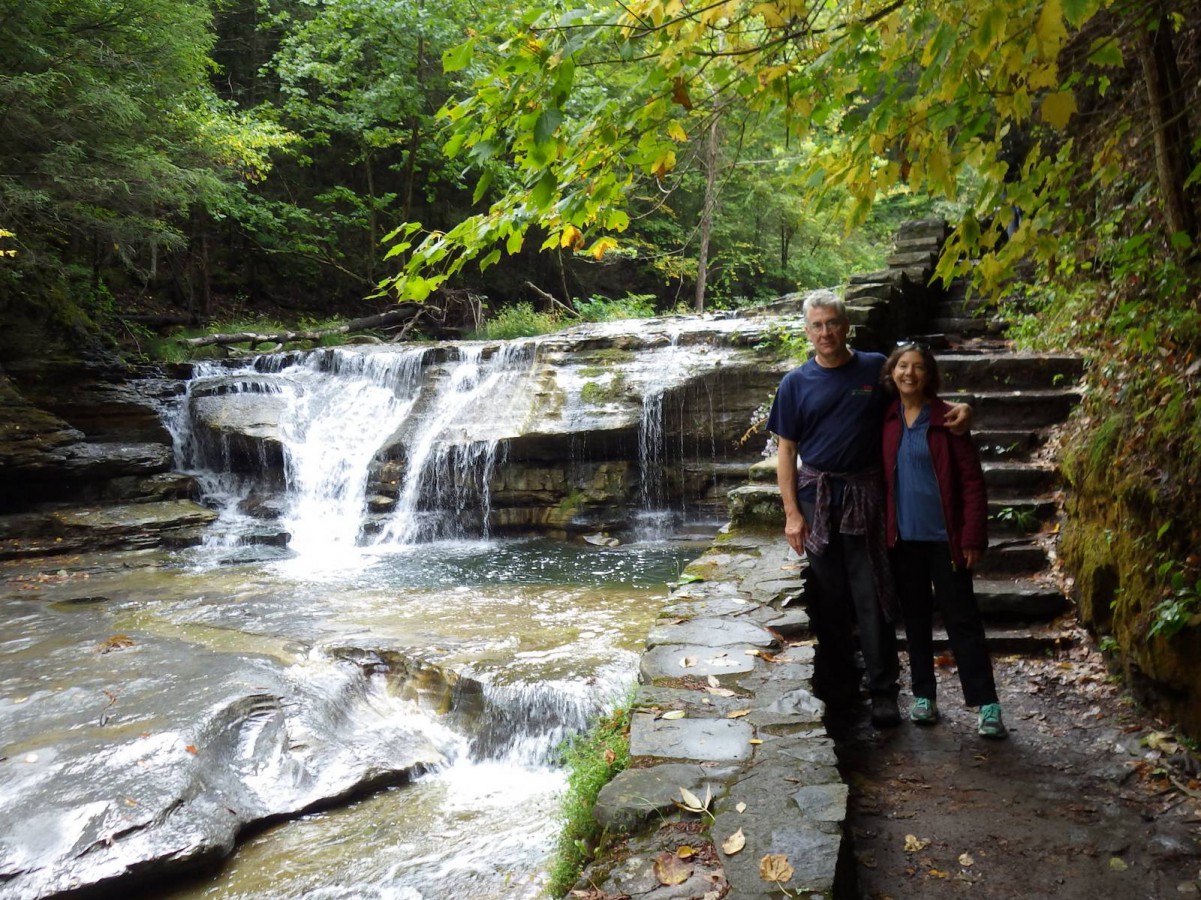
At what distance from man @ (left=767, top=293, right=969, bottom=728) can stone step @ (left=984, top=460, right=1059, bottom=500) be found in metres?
2.09

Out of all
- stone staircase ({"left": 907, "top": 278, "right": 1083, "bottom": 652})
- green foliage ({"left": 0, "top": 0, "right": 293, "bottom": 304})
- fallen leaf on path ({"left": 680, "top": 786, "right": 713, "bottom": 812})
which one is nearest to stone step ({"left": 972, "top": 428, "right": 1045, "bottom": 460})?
stone staircase ({"left": 907, "top": 278, "right": 1083, "bottom": 652})

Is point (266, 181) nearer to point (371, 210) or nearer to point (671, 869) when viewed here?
point (371, 210)

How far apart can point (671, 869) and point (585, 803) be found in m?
0.78

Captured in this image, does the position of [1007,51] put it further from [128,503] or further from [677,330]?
[128,503]

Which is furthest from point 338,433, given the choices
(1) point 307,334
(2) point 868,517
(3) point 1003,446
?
(2) point 868,517

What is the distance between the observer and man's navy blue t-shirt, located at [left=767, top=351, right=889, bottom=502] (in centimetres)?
334

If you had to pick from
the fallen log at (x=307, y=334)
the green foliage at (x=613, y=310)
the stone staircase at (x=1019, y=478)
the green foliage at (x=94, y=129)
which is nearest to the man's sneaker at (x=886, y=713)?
the stone staircase at (x=1019, y=478)

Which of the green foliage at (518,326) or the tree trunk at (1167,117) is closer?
the tree trunk at (1167,117)

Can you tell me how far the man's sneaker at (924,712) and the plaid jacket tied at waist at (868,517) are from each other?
0.43 metres

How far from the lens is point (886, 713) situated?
136 inches

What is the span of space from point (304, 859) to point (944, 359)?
17.7ft

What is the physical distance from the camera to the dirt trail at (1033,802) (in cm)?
247

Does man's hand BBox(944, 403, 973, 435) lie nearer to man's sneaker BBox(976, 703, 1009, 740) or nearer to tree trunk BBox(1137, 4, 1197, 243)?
man's sneaker BBox(976, 703, 1009, 740)

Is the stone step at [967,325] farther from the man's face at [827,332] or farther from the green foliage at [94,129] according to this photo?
the green foliage at [94,129]
